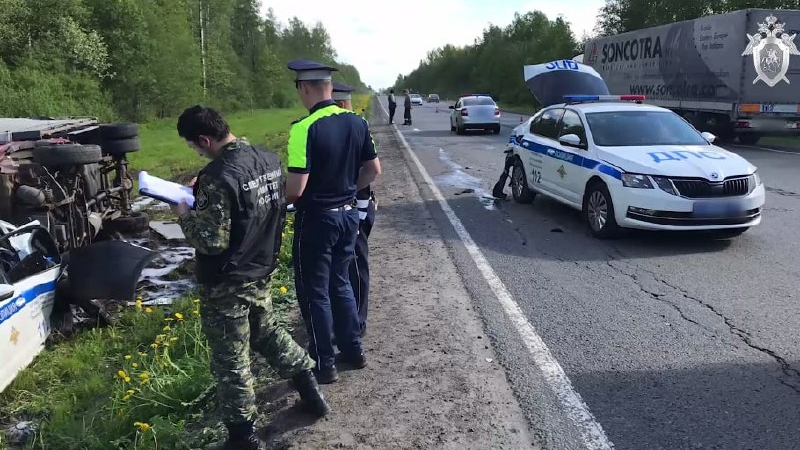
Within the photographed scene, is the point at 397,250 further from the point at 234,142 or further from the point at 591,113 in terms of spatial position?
the point at 234,142

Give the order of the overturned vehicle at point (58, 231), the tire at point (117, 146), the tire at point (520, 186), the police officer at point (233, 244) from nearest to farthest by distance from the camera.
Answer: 1. the police officer at point (233, 244)
2. the overturned vehicle at point (58, 231)
3. the tire at point (117, 146)
4. the tire at point (520, 186)

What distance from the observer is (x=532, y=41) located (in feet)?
246

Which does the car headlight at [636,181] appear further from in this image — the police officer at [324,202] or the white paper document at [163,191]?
the white paper document at [163,191]

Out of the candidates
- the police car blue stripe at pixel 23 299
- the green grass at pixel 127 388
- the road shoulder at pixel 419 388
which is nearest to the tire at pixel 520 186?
the road shoulder at pixel 419 388

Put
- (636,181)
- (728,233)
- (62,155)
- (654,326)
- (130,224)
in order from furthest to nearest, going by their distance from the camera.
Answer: (130,224) < (728,233) < (636,181) < (62,155) < (654,326)

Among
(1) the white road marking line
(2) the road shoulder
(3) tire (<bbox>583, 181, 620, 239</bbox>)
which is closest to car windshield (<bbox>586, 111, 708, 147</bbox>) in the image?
(3) tire (<bbox>583, 181, 620, 239</bbox>)

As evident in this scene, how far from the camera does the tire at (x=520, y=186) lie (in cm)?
994

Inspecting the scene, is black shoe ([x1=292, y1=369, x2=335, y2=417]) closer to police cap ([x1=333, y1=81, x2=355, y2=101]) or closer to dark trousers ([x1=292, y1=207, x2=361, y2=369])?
dark trousers ([x1=292, y1=207, x2=361, y2=369])

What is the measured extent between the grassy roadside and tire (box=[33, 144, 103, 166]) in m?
1.77

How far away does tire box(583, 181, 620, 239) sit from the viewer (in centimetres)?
746

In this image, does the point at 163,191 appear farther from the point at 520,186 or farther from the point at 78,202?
the point at 520,186

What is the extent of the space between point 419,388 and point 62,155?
4.49 metres

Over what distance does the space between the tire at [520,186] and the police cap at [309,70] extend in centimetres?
656

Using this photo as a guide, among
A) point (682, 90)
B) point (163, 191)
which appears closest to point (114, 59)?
point (682, 90)
